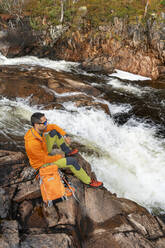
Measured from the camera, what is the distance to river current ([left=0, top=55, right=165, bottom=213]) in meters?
6.63

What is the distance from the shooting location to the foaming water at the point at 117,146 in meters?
6.52

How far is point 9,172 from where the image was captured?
4.61 metres

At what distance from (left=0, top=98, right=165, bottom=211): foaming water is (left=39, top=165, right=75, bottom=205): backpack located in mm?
2829

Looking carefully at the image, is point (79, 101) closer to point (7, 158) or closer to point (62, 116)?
point (62, 116)

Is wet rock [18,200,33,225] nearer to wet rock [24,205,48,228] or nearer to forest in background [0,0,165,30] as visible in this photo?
wet rock [24,205,48,228]

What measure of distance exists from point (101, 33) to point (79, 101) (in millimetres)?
12956

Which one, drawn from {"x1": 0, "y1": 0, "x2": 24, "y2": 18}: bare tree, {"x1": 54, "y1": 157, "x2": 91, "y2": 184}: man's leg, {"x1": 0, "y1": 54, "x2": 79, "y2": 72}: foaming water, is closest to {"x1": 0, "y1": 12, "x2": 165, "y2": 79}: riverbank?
{"x1": 0, "y1": 54, "x2": 79, "y2": 72}: foaming water

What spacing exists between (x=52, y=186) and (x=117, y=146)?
5.03 m

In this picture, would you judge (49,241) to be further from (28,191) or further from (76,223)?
(28,191)

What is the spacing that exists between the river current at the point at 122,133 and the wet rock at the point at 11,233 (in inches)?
156

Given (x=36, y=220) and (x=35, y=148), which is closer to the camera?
(x=36, y=220)

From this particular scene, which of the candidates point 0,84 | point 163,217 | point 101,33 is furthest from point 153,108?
point 101,33

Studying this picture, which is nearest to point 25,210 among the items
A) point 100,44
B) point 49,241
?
point 49,241

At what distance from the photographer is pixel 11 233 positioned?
3084 mm
